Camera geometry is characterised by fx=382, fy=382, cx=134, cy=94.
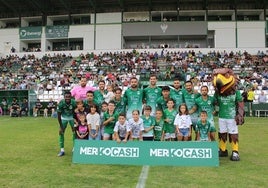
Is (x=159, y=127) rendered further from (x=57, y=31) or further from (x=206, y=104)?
(x=57, y=31)

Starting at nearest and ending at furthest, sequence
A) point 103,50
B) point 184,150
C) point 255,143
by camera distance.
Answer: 1. point 184,150
2. point 255,143
3. point 103,50

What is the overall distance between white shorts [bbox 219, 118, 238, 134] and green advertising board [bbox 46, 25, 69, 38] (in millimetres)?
36777

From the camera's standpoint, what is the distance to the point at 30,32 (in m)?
45.0

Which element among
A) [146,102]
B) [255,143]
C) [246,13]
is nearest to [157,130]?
[146,102]

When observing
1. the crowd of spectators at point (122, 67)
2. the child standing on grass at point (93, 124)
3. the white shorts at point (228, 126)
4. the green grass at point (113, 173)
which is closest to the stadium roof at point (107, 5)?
the crowd of spectators at point (122, 67)

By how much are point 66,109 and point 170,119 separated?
267 cm

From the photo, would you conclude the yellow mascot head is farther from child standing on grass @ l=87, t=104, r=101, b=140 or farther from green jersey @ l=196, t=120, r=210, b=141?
child standing on grass @ l=87, t=104, r=101, b=140

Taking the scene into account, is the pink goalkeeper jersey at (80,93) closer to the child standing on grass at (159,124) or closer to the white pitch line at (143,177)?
the child standing on grass at (159,124)

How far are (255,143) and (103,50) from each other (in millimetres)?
31340

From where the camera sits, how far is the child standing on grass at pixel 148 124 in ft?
30.1

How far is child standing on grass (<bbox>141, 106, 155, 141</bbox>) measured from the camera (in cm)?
918

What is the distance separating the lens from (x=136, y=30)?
140 ft

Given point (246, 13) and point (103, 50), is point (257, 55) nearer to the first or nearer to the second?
point (246, 13)

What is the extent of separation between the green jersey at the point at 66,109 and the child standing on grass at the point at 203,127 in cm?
318
